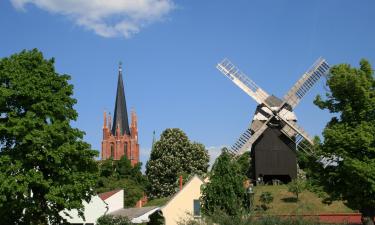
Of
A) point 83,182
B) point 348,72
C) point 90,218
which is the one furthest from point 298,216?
point 90,218

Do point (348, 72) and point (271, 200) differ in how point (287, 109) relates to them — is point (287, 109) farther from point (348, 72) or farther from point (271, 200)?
point (348, 72)

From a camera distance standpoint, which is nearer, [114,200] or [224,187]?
[224,187]

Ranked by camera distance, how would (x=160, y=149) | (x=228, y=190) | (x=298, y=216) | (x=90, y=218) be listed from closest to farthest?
(x=298, y=216)
(x=228, y=190)
(x=90, y=218)
(x=160, y=149)

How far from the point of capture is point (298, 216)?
18328mm

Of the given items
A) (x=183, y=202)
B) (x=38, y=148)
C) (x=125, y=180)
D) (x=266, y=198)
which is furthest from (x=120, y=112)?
(x=38, y=148)

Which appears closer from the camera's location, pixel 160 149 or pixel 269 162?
pixel 269 162

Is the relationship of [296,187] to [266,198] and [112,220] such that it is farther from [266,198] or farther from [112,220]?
[112,220]

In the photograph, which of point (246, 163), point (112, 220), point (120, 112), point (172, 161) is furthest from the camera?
point (120, 112)

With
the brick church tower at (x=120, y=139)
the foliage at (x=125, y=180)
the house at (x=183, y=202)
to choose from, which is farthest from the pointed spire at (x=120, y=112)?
the house at (x=183, y=202)

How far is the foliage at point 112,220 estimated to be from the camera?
137 feet

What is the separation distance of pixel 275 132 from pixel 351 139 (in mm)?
28847

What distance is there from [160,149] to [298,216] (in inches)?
2095

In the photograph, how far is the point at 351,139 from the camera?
27.4 metres

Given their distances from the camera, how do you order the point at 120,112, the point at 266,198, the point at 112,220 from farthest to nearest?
the point at 120,112, the point at 266,198, the point at 112,220
